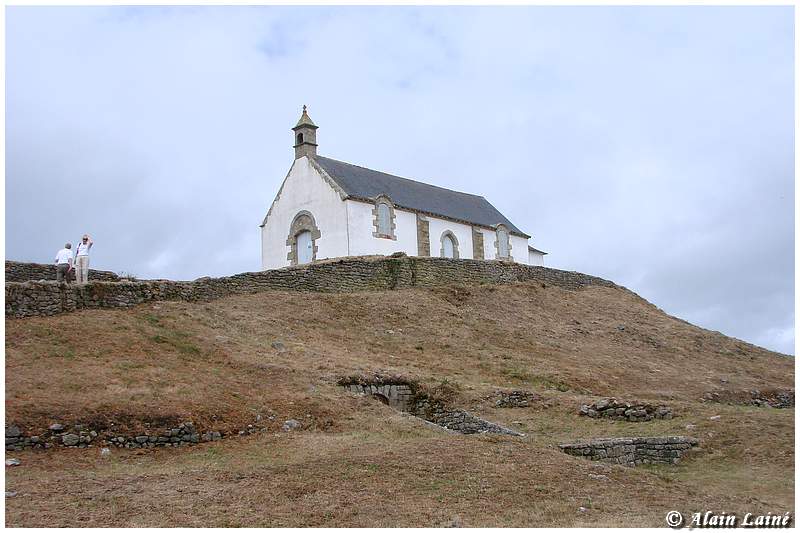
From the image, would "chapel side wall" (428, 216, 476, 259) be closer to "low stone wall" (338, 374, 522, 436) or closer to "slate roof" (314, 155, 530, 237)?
"slate roof" (314, 155, 530, 237)

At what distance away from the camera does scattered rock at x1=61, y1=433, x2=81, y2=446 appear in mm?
15312

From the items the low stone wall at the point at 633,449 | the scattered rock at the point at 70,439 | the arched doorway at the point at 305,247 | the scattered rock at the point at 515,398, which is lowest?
the low stone wall at the point at 633,449

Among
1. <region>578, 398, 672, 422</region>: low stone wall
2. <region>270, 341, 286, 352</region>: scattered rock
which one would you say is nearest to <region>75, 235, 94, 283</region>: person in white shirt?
<region>270, 341, 286, 352</region>: scattered rock

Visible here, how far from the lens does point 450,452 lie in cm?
1440

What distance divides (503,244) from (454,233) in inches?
155

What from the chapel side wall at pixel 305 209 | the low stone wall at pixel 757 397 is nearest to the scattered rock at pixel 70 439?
the low stone wall at pixel 757 397

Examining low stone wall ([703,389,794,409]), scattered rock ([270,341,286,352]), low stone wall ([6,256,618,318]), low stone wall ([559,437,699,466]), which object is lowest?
Result: low stone wall ([559,437,699,466])

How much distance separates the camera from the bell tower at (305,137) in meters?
38.7

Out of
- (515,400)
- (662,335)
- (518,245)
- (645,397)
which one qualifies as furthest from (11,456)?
(518,245)

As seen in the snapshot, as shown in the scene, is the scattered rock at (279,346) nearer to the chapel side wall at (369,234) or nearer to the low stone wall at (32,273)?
the low stone wall at (32,273)

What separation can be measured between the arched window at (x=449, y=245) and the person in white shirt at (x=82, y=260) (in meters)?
19.4

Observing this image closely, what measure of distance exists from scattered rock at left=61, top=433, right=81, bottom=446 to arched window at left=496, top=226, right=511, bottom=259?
29.9m

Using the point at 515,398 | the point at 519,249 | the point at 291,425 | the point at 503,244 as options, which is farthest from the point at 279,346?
the point at 519,249

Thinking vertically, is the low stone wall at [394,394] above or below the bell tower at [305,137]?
below
